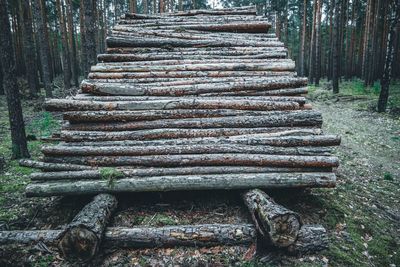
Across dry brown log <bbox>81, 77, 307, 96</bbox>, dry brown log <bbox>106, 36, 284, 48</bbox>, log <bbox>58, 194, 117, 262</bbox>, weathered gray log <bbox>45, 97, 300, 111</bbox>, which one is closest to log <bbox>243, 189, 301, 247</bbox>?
log <bbox>58, 194, 117, 262</bbox>

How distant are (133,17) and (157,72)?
4398 mm

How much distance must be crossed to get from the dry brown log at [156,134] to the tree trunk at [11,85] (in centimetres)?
276

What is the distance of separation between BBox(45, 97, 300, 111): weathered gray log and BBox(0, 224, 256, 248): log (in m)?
2.19

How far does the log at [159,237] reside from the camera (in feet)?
10.7

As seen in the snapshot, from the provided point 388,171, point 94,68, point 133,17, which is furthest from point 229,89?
point 133,17

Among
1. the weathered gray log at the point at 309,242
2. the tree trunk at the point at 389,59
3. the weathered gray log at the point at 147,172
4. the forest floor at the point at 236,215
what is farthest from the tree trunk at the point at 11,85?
the tree trunk at the point at 389,59

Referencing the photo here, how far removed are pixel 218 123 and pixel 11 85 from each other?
4.89 meters

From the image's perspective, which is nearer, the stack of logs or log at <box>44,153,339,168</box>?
→ the stack of logs

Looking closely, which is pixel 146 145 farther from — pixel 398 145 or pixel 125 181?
pixel 398 145

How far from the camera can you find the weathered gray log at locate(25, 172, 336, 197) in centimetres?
384

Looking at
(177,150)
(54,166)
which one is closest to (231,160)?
(177,150)

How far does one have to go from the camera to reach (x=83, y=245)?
3.04m

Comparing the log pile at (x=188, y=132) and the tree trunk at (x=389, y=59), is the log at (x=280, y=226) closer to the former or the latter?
the log pile at (x=188, y=132)

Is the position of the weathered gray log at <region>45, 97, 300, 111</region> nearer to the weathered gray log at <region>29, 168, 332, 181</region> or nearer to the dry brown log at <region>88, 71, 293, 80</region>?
the dry brown log at <region>88, 71, 293, 80</region>
